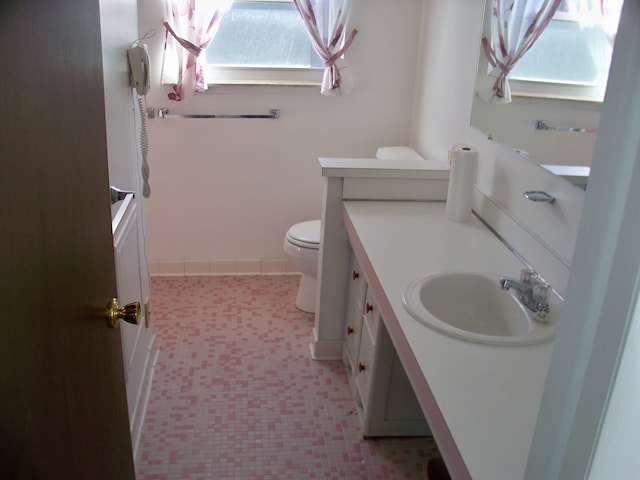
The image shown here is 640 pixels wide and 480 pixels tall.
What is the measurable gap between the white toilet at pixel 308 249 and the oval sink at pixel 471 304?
48.3 inches

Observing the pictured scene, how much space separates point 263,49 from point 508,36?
60.8 inches

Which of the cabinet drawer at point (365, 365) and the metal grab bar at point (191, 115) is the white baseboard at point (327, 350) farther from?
the metal grab bar at point (191, 115)

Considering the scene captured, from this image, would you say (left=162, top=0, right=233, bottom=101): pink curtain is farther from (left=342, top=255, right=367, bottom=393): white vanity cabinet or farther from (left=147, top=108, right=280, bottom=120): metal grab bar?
(left=342, top=255, right=367, bottom=393): white vanity cabinet

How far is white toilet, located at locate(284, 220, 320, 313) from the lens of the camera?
3078 mm

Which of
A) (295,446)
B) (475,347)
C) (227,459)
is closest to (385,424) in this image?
(295,446)

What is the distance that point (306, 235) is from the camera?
3.14 metres

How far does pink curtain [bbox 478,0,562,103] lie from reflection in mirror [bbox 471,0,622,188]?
0.11ft

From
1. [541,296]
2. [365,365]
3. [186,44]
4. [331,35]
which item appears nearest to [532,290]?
[541,296]

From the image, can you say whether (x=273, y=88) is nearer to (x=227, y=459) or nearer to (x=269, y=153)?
(x=269, y=153)

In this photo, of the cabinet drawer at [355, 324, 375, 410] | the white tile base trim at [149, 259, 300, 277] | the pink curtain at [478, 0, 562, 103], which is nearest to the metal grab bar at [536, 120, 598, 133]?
the pink curtain at [478, 0, 562, 103]

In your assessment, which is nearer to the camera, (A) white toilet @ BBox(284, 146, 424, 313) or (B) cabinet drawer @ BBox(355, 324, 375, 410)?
(B) cabinet drawer @ BBox(355, 324, 375, 410)

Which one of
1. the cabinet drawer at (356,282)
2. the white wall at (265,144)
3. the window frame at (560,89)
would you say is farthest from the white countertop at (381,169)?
the white wall at (265,144)

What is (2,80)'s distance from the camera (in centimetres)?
70

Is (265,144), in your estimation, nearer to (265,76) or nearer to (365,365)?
(265,76)
